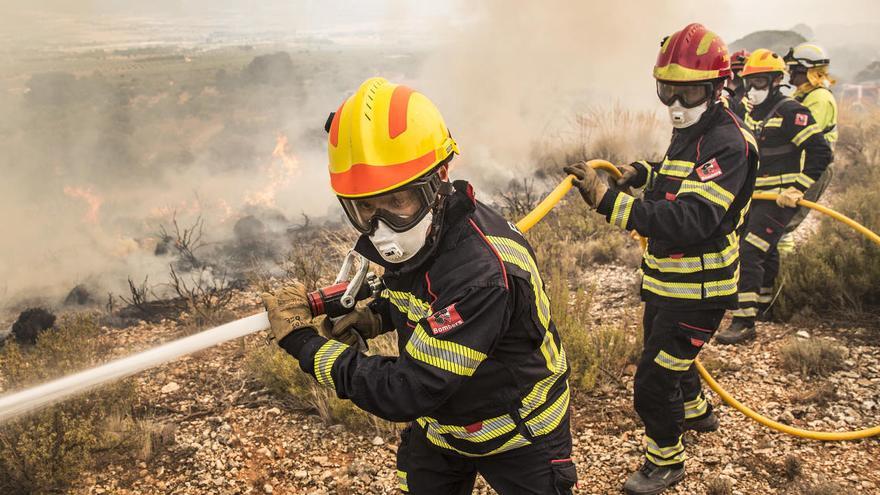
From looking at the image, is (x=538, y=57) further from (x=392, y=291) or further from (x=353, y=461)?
(x=392, y=291)

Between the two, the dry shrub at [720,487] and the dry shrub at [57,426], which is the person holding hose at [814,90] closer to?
the dry shrub at [720,487]

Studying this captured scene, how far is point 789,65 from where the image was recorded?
6.15 metres

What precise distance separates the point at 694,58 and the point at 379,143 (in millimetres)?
2223

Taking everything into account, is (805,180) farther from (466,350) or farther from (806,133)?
(466,350)

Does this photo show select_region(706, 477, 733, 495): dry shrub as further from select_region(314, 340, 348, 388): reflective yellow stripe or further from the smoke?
the smoke

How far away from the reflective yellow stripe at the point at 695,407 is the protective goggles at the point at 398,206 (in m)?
2.74

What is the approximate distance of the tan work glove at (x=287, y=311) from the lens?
6.84 ft

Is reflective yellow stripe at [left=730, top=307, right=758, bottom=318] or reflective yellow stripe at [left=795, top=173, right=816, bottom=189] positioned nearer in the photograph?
reflective yellow stripe at [left=730, top=307, right=758, bottom=318]

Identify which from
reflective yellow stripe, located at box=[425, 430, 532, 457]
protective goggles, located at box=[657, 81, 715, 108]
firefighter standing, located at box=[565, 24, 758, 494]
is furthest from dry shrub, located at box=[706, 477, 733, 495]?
protective goggles, located at box=[657, 81, 715, 108]

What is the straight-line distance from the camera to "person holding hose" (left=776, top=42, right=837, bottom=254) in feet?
18.9

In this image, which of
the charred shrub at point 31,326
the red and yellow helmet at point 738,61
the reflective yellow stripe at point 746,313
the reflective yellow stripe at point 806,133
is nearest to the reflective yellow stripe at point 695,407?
the reflective yellow stripe at point 746,313

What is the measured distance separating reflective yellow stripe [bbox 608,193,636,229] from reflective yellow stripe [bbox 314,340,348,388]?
1.78 metres

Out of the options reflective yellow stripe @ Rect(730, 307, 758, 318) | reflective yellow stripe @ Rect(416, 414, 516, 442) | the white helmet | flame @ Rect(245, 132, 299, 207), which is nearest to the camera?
reflective yellow stripe @ Rect(416, 414, 516, 442)

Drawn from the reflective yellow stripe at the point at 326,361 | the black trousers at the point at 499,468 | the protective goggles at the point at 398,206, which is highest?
the protective goggles at the point at 398,206
